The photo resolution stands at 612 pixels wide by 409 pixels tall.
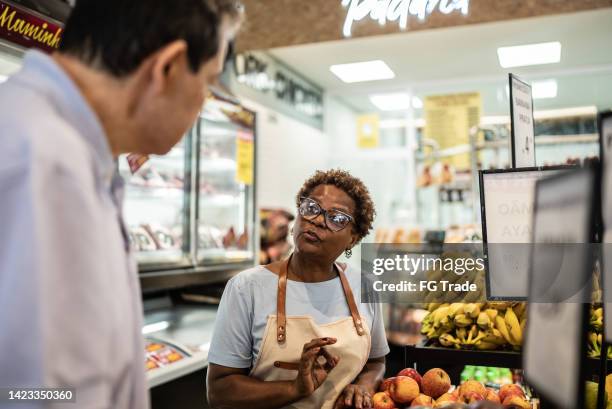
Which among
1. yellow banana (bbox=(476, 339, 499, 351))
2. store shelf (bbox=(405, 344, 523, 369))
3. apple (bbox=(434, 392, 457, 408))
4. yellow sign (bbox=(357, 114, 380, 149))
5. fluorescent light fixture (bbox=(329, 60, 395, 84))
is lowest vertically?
apple (bbox=(434, 392, 457, 408))

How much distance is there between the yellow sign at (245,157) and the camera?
5004 millimetres

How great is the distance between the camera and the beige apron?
2096 mm

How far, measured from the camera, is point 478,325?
219 centimetres

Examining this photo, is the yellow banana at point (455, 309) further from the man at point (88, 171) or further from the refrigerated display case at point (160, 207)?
the refrigerated display case at point (160, 207)

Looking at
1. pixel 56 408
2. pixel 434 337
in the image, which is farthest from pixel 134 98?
pixel 434 337

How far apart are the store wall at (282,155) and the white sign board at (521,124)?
4298mm

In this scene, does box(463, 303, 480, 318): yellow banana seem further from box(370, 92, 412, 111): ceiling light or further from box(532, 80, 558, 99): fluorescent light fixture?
box(370, 92, 412, 111): ceiling light

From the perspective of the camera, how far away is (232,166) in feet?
16.5

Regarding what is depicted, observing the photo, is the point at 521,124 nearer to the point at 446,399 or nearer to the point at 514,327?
the point at 514,327

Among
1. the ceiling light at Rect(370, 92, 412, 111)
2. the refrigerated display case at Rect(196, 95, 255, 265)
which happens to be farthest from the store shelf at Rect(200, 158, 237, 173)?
the ceiling light at Rect(370, 92, 412, 111)

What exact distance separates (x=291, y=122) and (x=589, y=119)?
3.63 meters

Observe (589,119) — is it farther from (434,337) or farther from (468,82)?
(434,337)

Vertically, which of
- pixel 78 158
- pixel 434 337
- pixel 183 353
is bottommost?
pixel 183 353

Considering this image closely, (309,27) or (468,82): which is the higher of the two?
(468,82)
